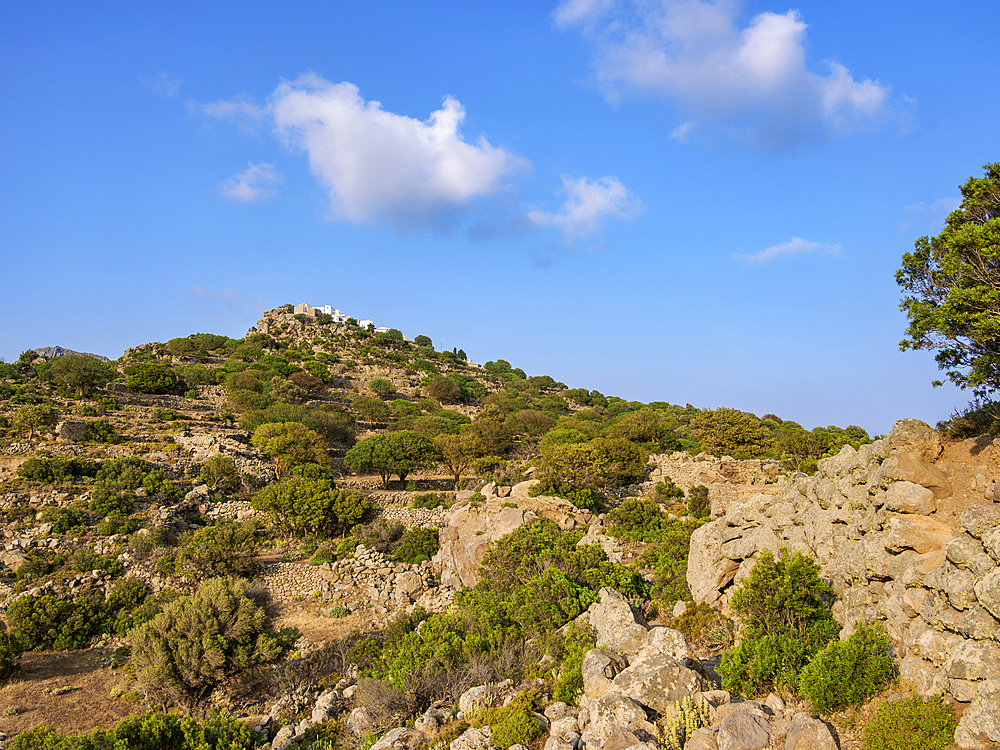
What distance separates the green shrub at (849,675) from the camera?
8.59 m

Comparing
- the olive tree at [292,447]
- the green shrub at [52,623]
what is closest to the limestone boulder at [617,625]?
the green shrub at [52,623]

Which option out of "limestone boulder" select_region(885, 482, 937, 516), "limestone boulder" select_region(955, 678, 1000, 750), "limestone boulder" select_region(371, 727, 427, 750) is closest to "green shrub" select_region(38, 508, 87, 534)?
"limestone boulder" select_region(371, 727, 427, 750)

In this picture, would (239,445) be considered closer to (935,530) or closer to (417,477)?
(417,477)

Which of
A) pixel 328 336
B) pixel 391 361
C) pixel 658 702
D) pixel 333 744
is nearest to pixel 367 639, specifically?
pixel 333 744

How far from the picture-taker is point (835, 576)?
11.7 meters

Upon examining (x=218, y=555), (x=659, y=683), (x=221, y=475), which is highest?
(x=221, y=475)

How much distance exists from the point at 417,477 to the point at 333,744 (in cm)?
3275

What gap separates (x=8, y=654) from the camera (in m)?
17.1

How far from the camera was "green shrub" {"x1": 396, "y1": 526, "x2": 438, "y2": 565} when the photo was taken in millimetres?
25922

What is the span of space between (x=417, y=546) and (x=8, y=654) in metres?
14.8

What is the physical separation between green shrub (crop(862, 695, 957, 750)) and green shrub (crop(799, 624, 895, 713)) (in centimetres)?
51

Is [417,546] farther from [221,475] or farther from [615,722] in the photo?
[615,722]

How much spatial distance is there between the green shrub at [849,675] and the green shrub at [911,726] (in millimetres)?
514

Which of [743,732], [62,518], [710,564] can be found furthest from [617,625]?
[62,518]
